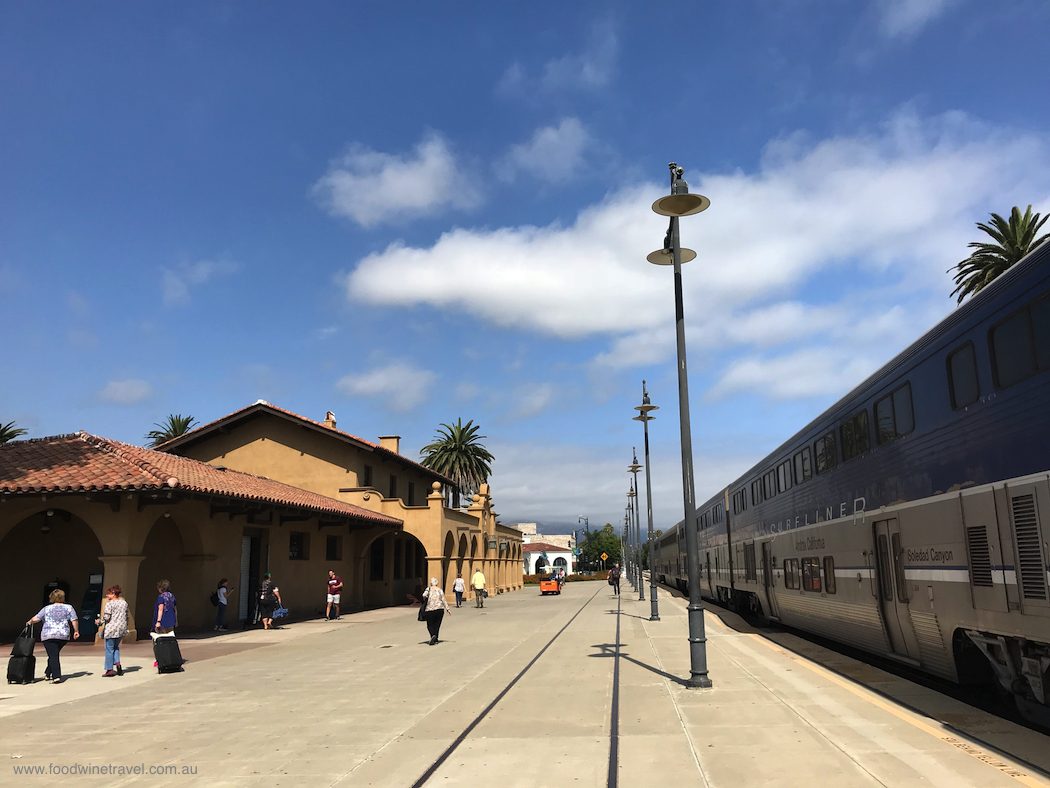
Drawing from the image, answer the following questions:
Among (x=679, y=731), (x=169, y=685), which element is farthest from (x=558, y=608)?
(x=679, y=731)

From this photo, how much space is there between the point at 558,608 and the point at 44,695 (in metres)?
21.0

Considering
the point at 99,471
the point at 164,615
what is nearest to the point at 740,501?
the point at 164,615

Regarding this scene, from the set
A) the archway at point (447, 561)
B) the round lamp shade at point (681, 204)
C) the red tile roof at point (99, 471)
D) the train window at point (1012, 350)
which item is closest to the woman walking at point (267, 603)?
the red tile roof at point (99, 471)

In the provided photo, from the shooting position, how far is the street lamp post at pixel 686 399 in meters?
10.0

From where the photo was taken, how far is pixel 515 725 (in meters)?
8.05

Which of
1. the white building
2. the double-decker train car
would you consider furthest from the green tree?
the double-decker train car

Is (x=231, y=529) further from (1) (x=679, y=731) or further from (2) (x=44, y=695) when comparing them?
(1) (x=679, y=731)

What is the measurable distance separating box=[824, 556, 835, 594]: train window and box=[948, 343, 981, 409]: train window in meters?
5.37

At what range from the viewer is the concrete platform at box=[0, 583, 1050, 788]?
6227 millimetres

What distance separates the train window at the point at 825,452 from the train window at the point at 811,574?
1.71m

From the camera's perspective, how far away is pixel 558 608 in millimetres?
29781

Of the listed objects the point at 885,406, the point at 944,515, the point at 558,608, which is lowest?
the point at 558,608

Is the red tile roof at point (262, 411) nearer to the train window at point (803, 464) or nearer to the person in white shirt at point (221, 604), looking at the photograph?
the person in white shirt at point (221, 604)

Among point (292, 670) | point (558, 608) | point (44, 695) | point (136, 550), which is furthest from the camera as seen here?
point (558, 608)
